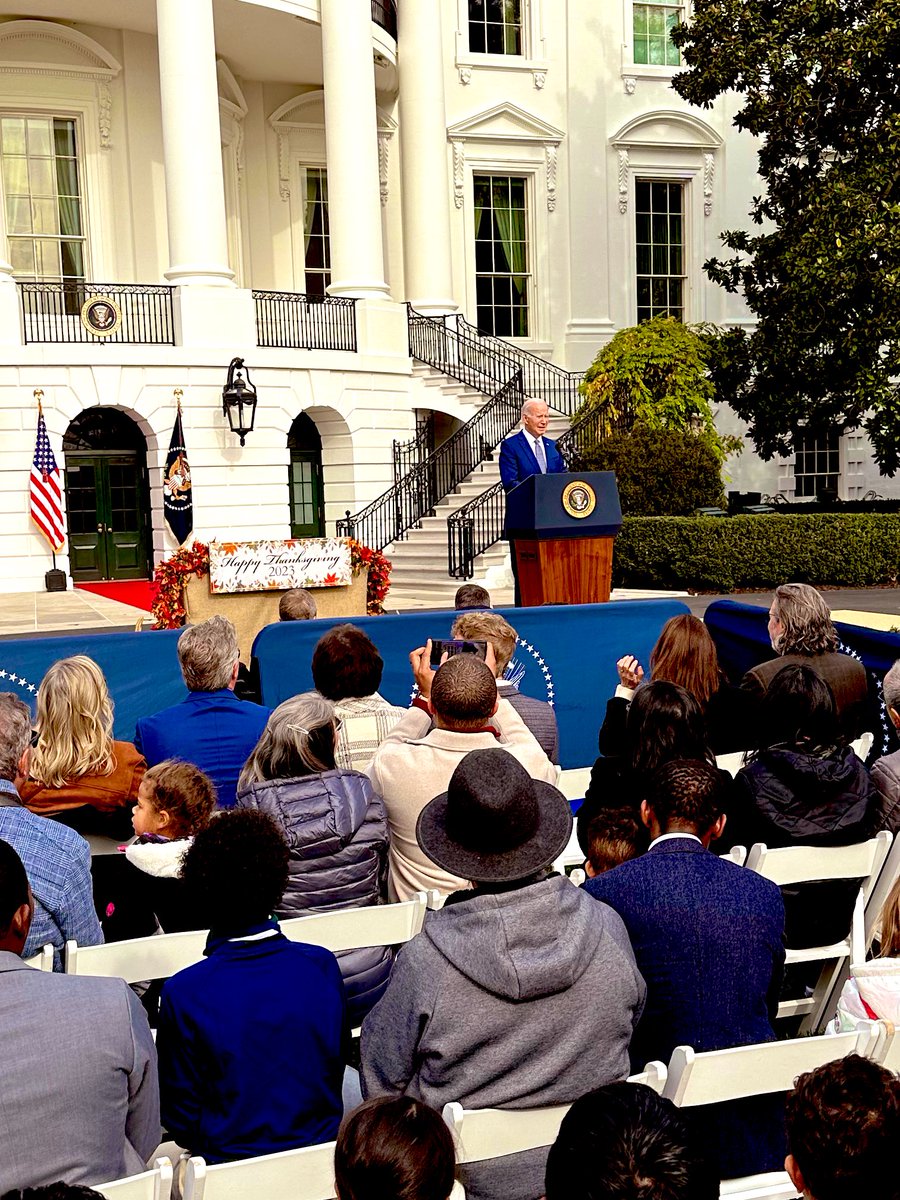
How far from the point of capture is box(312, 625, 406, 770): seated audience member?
5871 millimetres

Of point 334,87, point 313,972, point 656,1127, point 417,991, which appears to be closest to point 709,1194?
point 656,1127

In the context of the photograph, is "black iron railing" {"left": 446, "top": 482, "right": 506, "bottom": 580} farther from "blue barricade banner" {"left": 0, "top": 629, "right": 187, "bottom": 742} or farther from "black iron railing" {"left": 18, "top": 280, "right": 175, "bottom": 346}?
"blue barricade banner" {"left": 0, "top": 629, "right": 187, "bottom": 742}

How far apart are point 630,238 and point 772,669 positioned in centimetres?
2479

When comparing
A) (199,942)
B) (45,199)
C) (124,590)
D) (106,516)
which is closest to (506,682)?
(199,942)

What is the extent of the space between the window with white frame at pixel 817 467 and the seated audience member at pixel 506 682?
2502 cm

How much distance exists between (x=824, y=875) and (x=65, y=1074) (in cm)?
257

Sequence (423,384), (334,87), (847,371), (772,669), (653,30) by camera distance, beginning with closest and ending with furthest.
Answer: (772,669)
(847,371)
(334,87)
(423,384)
(653,30)

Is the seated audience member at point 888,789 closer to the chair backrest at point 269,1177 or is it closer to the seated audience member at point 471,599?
the chair backrest at point 269,1177

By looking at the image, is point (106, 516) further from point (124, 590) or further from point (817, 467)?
point (817, 467)

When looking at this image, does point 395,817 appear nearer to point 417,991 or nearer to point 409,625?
point 417,991

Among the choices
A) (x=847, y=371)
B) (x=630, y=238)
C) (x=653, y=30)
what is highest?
(x=653, y=30)

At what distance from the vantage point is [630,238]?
2973 cm

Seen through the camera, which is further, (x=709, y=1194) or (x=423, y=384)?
(x=423, y=384)

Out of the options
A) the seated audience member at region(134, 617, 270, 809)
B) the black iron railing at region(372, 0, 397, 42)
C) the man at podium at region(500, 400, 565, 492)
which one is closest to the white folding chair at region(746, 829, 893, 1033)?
the seated audience member at region(134, 617, 270, 809)
